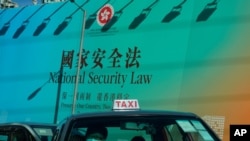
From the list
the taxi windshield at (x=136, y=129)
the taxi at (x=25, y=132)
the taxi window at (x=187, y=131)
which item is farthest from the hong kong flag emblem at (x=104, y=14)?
the taxi windshield at (x=136, y=129)

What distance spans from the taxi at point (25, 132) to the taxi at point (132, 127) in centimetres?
326

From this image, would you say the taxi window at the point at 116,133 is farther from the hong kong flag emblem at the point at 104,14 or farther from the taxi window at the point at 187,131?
the hong kong flag emblem at the point at 104,14

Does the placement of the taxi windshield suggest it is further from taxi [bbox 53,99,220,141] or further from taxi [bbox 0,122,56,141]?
taxi [bbox 0,122,56,141]

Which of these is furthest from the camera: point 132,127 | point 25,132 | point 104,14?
point 104,14

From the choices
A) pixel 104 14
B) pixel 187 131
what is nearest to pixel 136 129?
pixel 187 131

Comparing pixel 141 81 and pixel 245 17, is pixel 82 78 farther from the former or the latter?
pixel 245 17

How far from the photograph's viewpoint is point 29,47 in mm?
25250

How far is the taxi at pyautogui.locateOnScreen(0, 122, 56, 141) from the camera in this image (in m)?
8.30

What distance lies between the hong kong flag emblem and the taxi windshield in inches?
711

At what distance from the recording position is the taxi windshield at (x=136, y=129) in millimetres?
4906

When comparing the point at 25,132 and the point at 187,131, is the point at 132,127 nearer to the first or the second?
the point at 187,131

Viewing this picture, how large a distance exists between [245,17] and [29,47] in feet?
34.5

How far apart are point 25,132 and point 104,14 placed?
1507cm

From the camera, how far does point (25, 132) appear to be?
8430 mm
